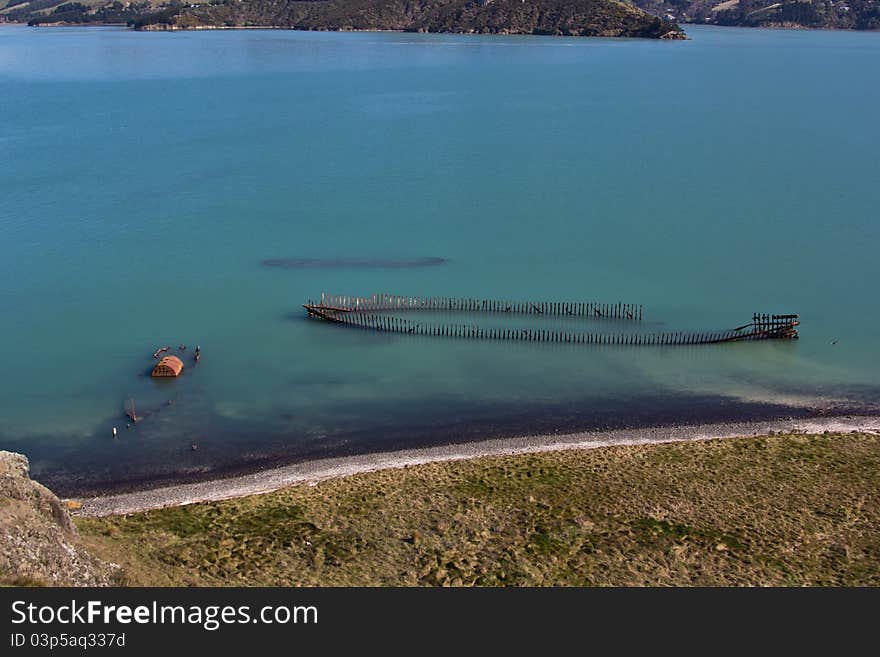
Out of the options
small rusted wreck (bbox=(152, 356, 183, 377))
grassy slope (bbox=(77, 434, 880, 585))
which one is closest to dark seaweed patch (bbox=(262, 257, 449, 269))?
small rusted wreck (bbox=(152, 356, 183, 377))

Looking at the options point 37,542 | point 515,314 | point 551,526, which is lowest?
point 551,526

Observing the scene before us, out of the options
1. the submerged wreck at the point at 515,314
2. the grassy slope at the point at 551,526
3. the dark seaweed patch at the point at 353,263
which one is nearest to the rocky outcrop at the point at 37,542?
the grassy slope at the point at 551,526

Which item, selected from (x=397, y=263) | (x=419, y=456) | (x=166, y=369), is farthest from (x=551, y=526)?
(x=397, y=263)

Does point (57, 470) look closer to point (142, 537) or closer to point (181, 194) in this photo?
point (142, 537)

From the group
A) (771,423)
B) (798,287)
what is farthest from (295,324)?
(798,287)

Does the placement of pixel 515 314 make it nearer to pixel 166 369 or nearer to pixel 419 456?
pixel 419 456

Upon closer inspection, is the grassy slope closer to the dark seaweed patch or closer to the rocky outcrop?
the rocky outcrop
